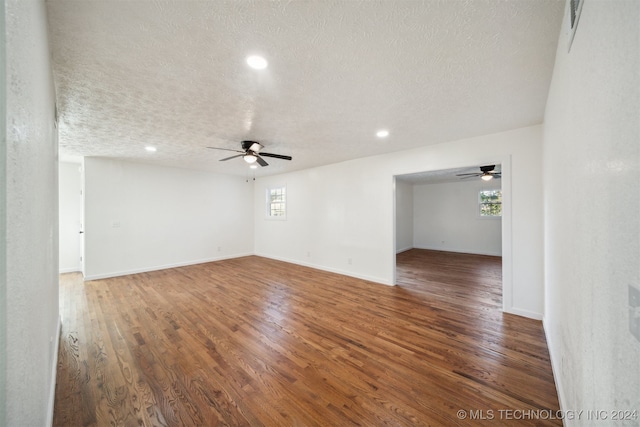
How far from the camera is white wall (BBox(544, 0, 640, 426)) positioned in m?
0.57

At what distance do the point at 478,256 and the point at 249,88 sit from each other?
7.68 m

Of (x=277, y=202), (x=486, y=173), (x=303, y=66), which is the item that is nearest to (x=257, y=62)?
(x=303, y=66)

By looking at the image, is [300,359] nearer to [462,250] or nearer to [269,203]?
[269,203]

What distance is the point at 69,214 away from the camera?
526 centimetres

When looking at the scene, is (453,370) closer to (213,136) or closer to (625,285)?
(625,285)

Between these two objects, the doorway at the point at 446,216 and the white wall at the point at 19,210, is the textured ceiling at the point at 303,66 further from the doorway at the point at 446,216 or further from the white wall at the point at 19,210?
the doorway at the point at 446,216

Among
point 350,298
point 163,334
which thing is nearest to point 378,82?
point 350,298

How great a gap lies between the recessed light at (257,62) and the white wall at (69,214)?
612 cm

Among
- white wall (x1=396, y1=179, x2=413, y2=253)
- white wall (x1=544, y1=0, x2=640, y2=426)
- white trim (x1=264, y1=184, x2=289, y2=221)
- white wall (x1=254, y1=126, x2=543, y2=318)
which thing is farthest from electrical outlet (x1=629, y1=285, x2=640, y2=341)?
white wall (x1=396, y1=179, x2=413, y2=253)

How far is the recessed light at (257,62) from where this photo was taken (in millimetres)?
1638

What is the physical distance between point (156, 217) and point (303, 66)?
539cm

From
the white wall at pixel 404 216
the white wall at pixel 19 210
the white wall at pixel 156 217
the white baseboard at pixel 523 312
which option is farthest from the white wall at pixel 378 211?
the white wall at pixel 19 210

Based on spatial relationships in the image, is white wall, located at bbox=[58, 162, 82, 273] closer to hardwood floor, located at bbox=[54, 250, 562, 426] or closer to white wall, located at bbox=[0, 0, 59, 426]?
hardwood floor, located at bbox=[54, 250, 562, 426]

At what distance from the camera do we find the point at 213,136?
10.9 feet
